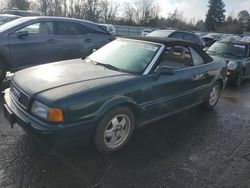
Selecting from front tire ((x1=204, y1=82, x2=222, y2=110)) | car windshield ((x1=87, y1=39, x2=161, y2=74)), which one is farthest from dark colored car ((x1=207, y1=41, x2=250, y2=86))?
car windshield ((x1=87, y1=39, x2=161, y2=74))

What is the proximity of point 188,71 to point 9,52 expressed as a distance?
4.16m

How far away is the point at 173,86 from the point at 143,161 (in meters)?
1.39

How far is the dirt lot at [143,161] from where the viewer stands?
9.17 feet

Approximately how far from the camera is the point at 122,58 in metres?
4.01

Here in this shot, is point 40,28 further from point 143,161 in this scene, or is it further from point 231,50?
point 231,50

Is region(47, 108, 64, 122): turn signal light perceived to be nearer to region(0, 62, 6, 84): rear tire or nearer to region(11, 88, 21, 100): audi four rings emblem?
region(11, 88, 21, 100): audi four rings emblem

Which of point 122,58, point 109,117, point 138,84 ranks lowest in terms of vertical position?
point 109,117

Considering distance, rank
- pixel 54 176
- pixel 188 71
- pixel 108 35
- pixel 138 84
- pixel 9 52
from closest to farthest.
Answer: pixel 54 176
pixel 138 84
pixel 188 71
pixel 9 52
pixel 108 35

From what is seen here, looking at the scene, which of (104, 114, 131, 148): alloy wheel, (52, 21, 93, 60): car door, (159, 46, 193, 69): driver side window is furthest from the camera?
(52, 21, 93, 60): car door

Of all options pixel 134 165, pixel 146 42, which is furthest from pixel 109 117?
pixel 146 42

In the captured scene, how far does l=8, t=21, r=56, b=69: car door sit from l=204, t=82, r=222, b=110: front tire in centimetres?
413

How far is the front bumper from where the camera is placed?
269 centimetres

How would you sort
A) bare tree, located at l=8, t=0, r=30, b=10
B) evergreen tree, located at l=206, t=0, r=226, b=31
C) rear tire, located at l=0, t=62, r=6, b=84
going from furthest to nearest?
evergreen tree, located at l=206, t=0, r=226, b=31, bare tree, located at l=8, t=0, r=30, b=10, rear tire, located at l=0, t=62, r=6, b=84

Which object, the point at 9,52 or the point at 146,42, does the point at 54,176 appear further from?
the point at 9,52
